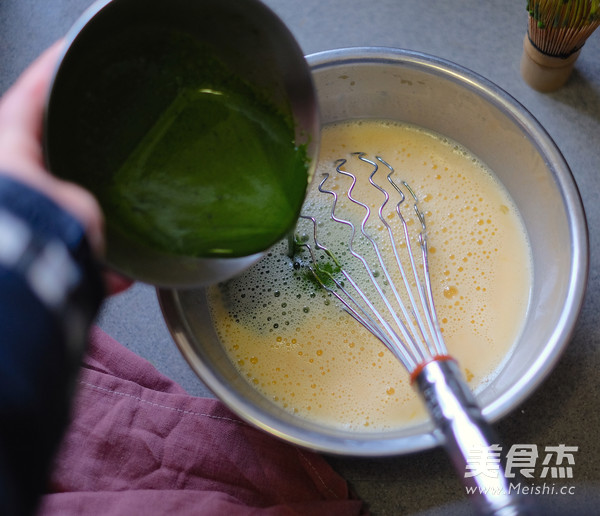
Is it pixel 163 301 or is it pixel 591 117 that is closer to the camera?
pixel 163 301

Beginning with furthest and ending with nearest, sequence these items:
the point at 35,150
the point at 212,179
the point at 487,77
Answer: the point at 487,77 < the point at 212,179 < the point at 35,150

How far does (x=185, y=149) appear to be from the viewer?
2.08 ft

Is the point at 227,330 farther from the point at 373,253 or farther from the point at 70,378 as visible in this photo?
the point at 70,378

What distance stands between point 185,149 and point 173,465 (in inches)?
14.5

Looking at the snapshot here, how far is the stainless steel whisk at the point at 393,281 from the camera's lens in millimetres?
598

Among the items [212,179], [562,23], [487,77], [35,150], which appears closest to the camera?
[35,150]

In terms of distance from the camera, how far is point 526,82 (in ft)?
2.98

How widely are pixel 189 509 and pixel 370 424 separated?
232mm

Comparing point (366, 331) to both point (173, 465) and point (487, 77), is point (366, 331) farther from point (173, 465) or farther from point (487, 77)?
point (487, 77)

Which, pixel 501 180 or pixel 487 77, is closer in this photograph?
pixel 501 180

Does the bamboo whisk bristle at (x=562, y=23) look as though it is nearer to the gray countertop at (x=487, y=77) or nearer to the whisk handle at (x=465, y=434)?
the gray countertop at (x=487, y=77)

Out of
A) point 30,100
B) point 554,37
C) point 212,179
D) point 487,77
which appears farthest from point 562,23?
point 30,100

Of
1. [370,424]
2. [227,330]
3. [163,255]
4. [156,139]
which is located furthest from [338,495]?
[156,139]

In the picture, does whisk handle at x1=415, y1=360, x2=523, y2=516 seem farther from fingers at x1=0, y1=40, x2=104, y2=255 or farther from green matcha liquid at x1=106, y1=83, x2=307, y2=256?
fingers at x1=0, y1=40, x2=104, y2=255
